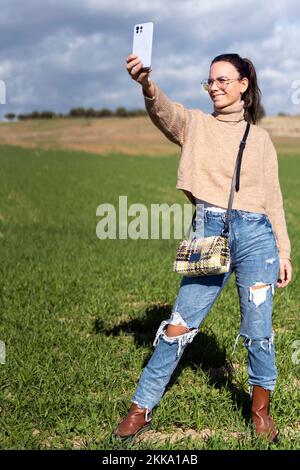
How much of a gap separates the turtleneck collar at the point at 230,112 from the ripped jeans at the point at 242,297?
54cm

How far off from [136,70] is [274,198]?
1154 mm

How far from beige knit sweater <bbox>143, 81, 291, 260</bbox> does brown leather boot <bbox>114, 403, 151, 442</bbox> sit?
130 cm

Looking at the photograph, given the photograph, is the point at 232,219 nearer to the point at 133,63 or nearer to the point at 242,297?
the point at 242,297

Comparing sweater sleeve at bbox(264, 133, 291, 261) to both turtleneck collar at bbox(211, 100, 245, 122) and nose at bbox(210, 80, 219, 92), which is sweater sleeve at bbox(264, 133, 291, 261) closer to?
turtleneck collar at bbox(211, 100, 245, 122)

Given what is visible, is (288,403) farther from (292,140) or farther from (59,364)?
(292,140)

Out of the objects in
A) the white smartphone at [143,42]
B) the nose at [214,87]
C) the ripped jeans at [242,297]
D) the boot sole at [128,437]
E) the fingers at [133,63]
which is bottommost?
the boot sole at [128,437]

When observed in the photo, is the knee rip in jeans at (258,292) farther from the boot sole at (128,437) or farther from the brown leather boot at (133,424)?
the boot sole at (128,437)

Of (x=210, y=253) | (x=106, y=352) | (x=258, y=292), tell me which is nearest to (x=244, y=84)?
(x=210, y=253)

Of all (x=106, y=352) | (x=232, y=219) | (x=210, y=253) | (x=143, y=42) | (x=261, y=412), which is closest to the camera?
(x=143, y=42)

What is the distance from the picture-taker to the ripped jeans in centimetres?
345

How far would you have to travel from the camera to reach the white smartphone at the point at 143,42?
2916 mm

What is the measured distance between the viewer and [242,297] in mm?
3521

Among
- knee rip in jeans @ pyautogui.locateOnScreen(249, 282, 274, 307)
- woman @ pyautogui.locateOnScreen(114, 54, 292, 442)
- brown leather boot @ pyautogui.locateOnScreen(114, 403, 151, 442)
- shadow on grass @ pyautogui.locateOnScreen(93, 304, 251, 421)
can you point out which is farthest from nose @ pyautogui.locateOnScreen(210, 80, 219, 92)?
shadow on grass @ pyautogui.locateOnScreen(93, 304, 251, 421)

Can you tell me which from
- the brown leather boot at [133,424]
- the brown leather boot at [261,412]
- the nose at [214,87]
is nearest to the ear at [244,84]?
the nose at [214,87]
